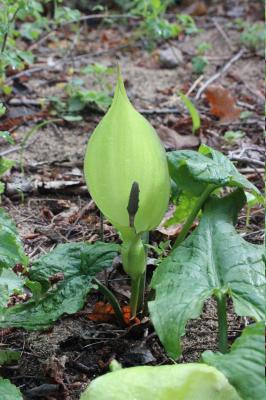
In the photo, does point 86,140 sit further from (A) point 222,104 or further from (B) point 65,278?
(B) point 65,278

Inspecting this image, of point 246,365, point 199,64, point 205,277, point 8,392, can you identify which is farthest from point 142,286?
point 199,64

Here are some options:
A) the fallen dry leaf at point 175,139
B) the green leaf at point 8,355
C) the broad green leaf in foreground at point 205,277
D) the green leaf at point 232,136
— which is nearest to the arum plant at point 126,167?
the broad green leaf in foreground at point 205,277

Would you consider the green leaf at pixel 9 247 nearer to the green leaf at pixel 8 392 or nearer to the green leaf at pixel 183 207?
the green leaf at pixel 8 392

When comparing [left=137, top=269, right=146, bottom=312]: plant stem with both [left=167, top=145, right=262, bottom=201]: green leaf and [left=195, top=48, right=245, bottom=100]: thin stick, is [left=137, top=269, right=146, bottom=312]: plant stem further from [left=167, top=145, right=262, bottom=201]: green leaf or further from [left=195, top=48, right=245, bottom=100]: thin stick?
[left=195, top=48, right=245, bottom=100]: thin stick

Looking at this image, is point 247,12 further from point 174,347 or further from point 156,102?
point 174,347

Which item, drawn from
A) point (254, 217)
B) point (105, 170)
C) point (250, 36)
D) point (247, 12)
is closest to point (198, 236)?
point (105, 170)
